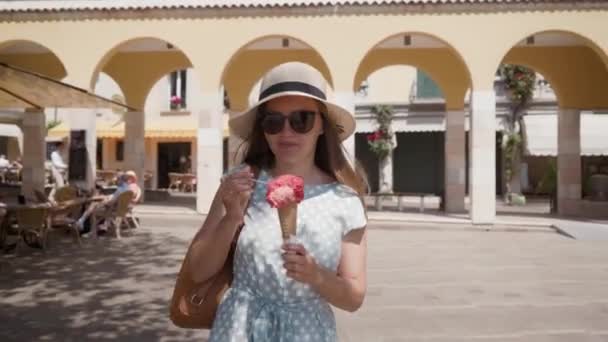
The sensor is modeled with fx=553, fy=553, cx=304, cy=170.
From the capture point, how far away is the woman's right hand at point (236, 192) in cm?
170

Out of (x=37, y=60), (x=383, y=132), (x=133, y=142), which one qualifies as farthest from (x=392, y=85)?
(x=37, y=60)

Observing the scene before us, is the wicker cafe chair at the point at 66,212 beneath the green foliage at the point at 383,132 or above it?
beneath

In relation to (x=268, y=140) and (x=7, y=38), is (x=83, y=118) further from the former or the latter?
(x=268, y=140)

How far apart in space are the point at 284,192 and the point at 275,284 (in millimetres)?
357

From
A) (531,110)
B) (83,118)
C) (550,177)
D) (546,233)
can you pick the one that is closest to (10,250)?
(83,118)

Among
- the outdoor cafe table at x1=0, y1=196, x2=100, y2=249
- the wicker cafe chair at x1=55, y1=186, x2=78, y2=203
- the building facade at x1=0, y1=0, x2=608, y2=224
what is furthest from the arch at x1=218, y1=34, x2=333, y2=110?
the outdoor cafe table at x1=0, y1=196, x2=100, y2=249

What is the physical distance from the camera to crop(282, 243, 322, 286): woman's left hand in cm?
163

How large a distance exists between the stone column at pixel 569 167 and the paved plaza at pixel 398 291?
428 cm

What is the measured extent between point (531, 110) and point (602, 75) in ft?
22.9

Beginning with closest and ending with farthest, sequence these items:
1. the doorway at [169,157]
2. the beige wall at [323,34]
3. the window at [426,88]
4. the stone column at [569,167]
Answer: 1. the beige wall at [323,34]
2. the stone column at [569,167]
3. the window at [426,88]
4. the doorway at [169,157]

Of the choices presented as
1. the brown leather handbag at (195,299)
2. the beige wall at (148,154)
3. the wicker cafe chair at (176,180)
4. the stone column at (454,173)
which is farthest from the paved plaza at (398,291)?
the beige wall at (148,154)

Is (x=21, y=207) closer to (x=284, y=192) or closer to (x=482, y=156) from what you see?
(x=284, y=192)

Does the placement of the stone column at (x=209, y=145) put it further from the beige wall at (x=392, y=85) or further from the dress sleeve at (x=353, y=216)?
the dress sleeve at (x=353, y=216)

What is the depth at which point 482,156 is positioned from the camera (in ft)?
40.6
